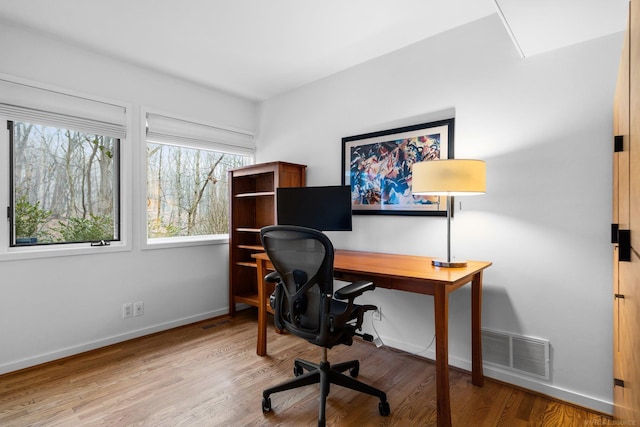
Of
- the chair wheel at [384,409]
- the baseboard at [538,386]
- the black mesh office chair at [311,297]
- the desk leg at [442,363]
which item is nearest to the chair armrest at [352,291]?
the black mesh office chair at [311,297]

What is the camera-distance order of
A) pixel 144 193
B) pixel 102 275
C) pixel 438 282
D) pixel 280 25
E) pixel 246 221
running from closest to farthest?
pixel 438 282, pixel 280 25, pixel 102 275, pixel 144 193, pixel 246 221

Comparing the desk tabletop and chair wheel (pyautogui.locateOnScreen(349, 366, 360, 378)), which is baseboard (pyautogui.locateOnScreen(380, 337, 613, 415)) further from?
the desk tabletop

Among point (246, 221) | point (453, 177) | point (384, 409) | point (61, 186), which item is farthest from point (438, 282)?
point (61, 186)

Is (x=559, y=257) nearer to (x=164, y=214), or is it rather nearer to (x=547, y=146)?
(x=547, y=146)

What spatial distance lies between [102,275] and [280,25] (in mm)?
2529

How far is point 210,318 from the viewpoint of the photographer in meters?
3.51

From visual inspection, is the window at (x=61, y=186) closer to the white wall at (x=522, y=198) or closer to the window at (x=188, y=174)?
the window at (x=188, y=174)

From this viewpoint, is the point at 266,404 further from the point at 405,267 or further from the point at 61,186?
the point at 61,186

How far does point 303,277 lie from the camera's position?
1.78m

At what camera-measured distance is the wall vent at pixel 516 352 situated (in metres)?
2.03

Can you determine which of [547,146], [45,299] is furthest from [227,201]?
[547,146]

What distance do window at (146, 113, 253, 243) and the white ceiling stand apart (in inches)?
25.9

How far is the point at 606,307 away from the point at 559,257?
0.34 meters

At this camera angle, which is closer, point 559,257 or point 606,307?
point 606,307
